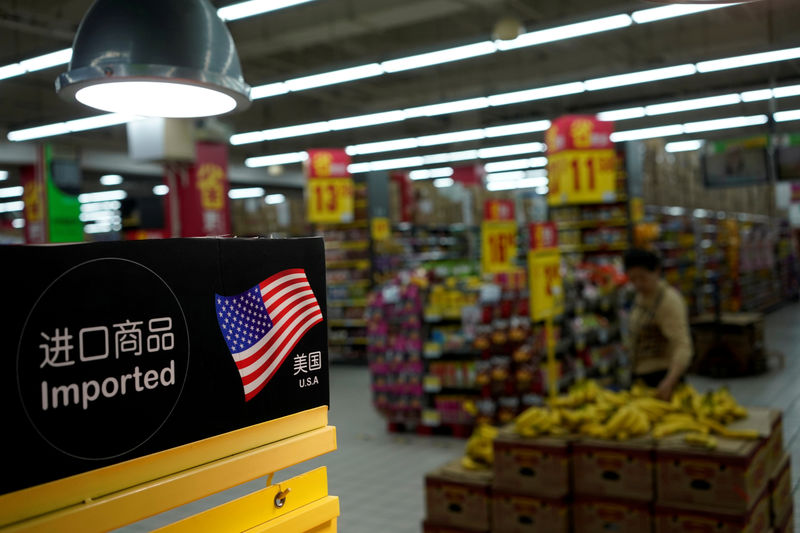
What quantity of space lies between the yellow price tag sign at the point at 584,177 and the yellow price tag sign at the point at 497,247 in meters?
1.71

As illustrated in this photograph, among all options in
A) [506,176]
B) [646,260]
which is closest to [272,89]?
[646,260]

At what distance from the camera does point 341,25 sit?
1123 centimetres

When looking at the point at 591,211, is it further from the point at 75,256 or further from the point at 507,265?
the point at 75,256

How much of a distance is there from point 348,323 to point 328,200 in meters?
2.57

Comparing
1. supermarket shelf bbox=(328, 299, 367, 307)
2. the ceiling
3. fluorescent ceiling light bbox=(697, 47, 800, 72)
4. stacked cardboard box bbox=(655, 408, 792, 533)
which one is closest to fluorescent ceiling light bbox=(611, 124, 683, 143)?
the ceiling

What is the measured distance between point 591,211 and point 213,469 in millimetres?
11344

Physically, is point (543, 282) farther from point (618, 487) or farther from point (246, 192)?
point (246, 192)

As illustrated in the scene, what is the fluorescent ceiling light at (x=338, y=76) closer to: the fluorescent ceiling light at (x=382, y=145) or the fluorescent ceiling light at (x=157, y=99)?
the fluorescent ceiling light at (x=157, y=99)

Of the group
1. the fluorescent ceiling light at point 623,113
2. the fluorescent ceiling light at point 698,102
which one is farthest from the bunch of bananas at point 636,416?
the fluorescent ceiling light at point 623,113

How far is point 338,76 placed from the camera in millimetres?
9617

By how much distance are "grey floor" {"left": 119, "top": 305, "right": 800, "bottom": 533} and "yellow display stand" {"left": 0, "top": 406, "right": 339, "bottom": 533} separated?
0.17ft

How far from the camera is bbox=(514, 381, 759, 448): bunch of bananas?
369cm

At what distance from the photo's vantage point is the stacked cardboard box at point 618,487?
3377 millimetres

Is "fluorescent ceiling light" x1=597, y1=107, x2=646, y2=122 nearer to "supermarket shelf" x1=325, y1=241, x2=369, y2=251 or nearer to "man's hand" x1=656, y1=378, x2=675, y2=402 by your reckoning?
"supermarket shelf" x1=325, y1=241, x2=369, y2=251
